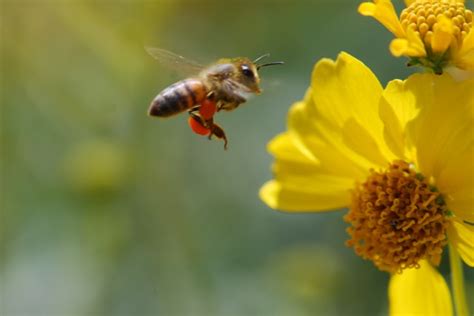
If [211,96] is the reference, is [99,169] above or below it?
below

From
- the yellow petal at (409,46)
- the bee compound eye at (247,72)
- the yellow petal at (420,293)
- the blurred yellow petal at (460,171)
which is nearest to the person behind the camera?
the yellow petal at (409,46)

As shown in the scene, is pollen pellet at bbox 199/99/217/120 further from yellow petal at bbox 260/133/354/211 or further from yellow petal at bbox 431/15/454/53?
yellow petal at bbox 431/15/454/53

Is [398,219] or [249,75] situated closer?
[398,219]

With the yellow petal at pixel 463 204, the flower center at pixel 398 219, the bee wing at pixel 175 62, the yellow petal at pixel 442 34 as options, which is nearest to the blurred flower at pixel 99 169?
the bee wing at pixel 175 62

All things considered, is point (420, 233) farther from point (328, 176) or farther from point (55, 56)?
point (55, 56)

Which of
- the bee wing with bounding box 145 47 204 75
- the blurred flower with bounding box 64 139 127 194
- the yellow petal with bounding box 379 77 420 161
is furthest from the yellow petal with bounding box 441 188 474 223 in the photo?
the blurred flower with bounding box 64 139 127 194

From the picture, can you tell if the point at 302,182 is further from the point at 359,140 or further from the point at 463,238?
the point at 463,238

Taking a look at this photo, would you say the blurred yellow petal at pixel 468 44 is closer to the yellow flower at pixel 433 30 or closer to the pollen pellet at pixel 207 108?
the yellow flower at pixel 433 30

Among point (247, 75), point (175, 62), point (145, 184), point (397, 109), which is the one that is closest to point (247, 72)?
point (247, 75)

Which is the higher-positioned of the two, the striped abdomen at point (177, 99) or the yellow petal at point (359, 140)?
the striped abdomen at point (177, 99)
